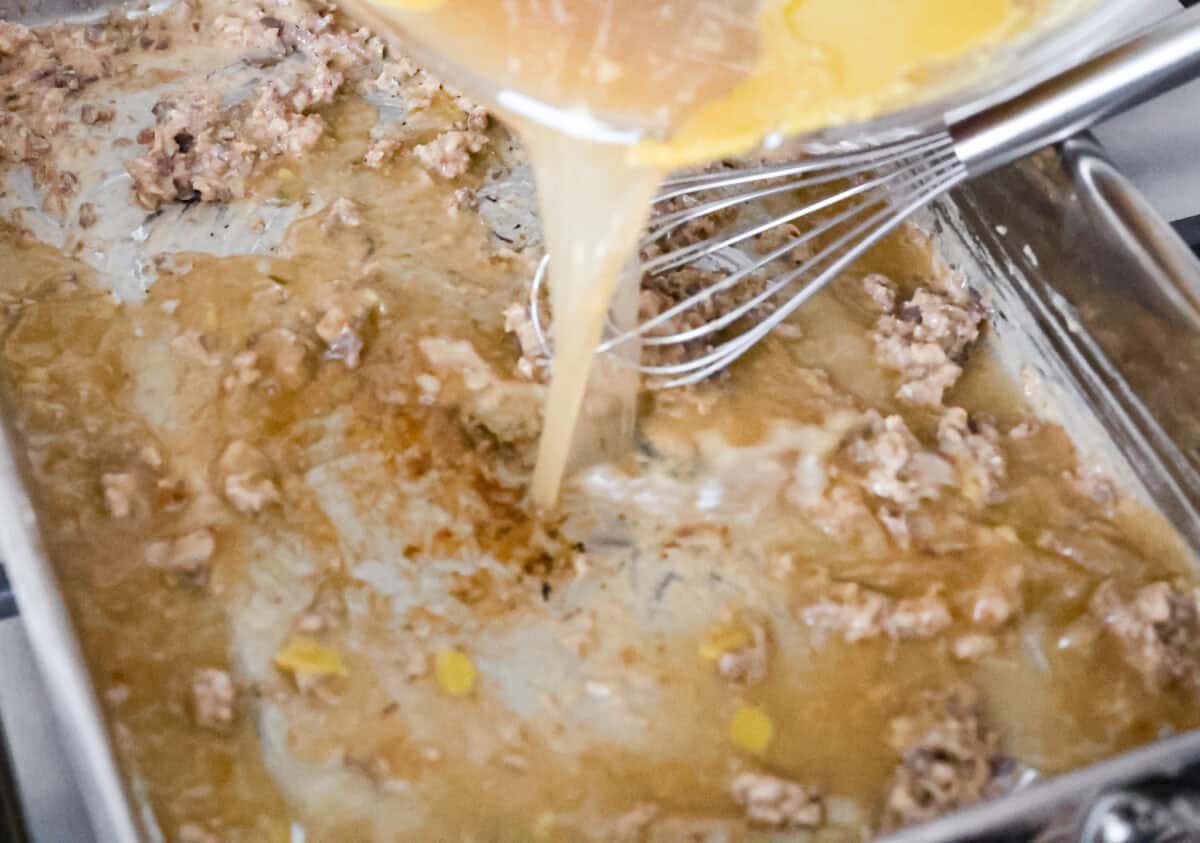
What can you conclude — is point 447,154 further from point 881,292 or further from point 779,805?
point 779,805

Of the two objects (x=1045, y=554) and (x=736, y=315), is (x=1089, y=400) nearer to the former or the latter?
(x=1045, y=554)

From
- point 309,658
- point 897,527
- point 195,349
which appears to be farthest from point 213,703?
point 897,527

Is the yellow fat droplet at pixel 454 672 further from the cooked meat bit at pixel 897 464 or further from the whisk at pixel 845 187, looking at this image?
the cooked meat bit at pixel 897 464

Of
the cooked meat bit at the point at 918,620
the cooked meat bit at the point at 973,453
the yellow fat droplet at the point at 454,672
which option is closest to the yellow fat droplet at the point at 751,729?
the cooked meat bit at the point at 918,620

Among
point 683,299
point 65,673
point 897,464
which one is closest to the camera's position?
point 65,673

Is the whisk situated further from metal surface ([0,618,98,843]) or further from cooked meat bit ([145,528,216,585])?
metal surface ([0,618,98,843])

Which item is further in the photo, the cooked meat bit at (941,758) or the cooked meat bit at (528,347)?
the cooked meat bit at (528,347)

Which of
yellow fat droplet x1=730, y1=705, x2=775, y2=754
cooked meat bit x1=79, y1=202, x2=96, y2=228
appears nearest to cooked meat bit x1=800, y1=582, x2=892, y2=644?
yellow fat droplet x1=730, y1=705, x2=775, y2=754

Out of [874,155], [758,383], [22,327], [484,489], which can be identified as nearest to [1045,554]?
[758,383]
